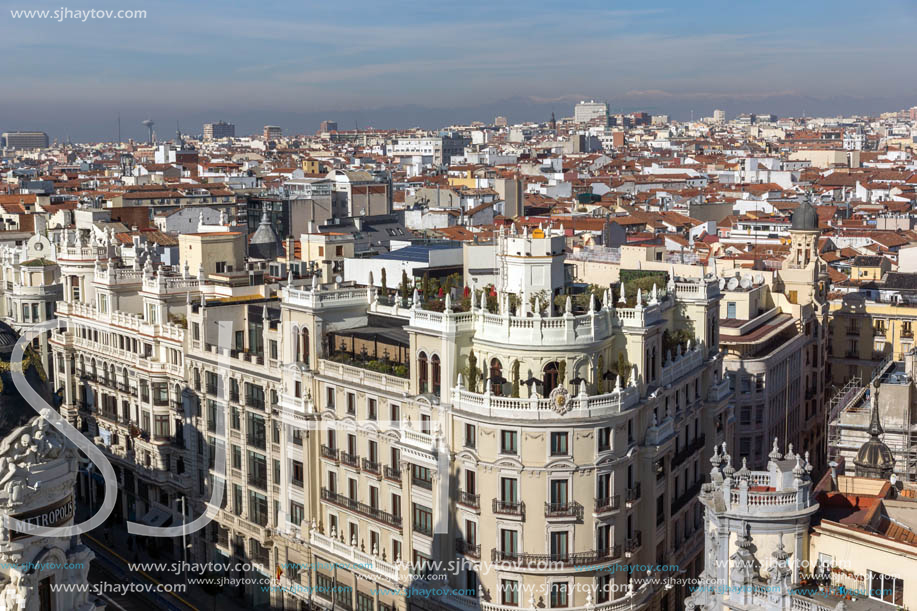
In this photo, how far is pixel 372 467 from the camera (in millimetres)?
45250

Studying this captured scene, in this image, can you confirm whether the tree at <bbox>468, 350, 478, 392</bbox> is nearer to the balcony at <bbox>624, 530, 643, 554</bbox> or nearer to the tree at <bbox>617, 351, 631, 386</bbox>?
the tree at <bbox>617, 351, 631, 386</bbox>

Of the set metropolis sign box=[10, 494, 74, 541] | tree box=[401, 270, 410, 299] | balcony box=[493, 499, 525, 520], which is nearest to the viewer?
metropolis sign box=[10, 494, 74, 541]

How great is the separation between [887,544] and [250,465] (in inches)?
1247

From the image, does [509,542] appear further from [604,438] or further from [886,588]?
[886,588]

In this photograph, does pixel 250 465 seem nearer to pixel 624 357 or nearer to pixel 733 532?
pixel 624 357

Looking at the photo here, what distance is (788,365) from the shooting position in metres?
63.6

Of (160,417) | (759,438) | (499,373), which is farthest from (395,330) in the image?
(759,438)

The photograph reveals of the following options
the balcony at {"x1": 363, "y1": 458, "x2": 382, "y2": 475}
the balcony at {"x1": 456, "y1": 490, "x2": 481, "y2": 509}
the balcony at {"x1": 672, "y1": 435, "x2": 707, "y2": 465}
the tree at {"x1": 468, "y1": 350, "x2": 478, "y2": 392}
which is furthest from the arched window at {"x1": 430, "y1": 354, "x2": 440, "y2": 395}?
the balcony at {"x1": 672, "y1": 435, "x2": 707, "y2": 465}

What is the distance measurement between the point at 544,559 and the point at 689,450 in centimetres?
1048

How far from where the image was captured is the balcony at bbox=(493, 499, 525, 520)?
40125 mm

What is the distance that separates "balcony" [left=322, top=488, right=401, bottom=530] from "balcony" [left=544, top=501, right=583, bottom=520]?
6.81 m

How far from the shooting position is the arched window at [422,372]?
42594 mm

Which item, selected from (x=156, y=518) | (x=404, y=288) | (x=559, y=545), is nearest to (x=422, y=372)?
(x=404, y=288)

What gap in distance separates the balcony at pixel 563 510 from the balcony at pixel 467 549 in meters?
2.95
